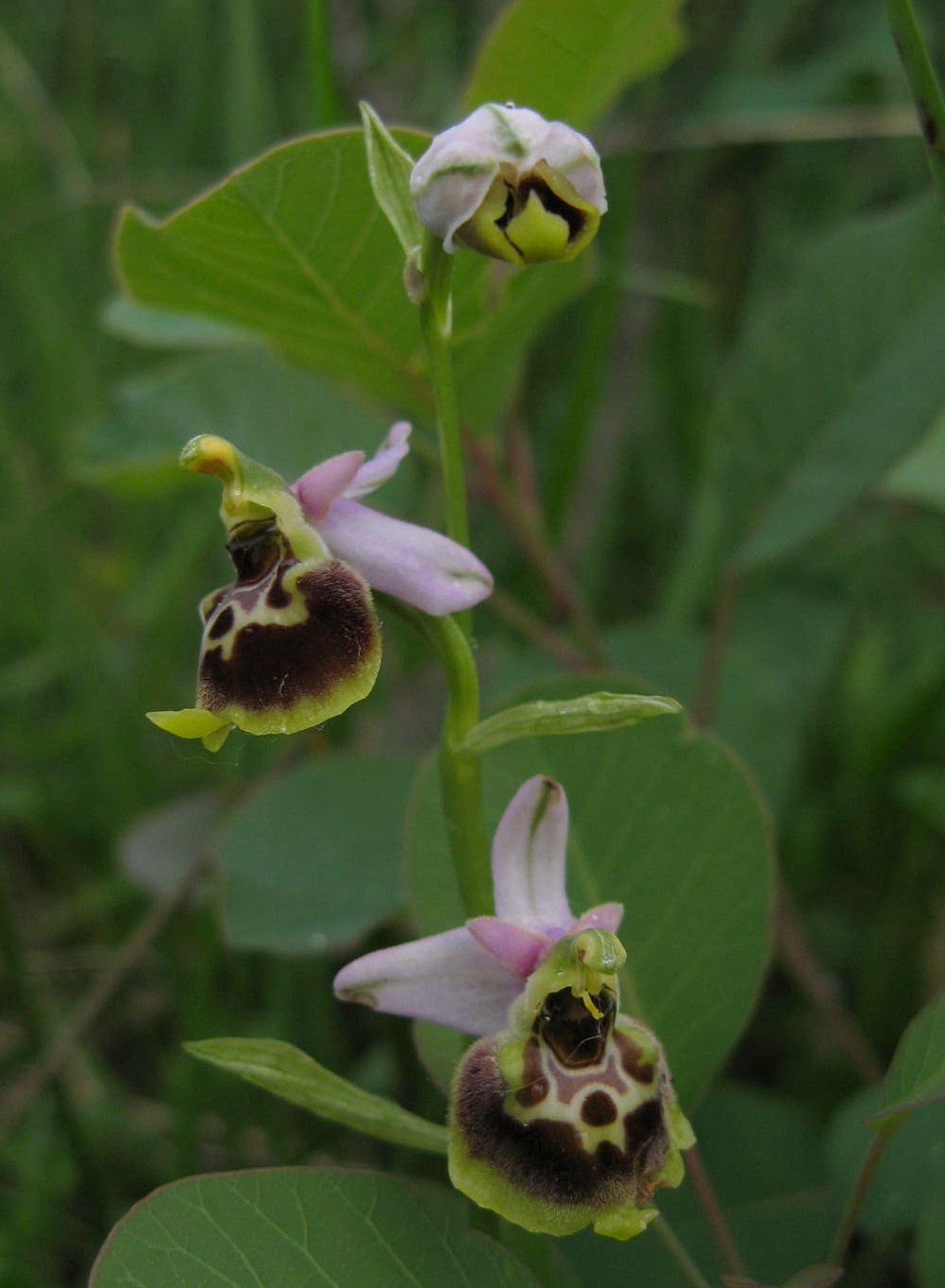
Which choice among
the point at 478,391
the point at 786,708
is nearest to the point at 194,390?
the point at 478,391

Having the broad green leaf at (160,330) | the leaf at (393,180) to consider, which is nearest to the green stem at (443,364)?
the leaf at (393,180)

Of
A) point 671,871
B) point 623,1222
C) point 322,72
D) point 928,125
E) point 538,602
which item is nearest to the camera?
point 623,1222

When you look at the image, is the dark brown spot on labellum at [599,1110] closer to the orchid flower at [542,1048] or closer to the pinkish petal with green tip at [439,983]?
the orchid flower at [542,1048]

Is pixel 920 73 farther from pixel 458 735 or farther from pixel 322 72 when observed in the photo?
pixel 322 72

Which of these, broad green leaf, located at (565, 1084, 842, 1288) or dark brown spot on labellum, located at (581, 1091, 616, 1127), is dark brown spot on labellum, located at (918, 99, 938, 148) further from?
broad green leaf, located at (565, 1084, 842, 1288)

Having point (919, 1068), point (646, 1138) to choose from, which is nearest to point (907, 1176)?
point (919, 1068)

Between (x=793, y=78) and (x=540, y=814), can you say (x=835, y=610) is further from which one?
(x=540, y=814)
